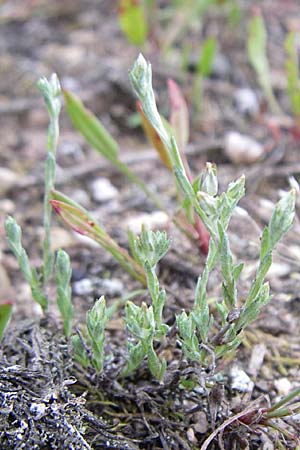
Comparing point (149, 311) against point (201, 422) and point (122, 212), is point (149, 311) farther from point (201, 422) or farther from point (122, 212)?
point (122, 212)

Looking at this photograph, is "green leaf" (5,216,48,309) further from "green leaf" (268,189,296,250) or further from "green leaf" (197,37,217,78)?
"green leaf" (197,37,217,78)

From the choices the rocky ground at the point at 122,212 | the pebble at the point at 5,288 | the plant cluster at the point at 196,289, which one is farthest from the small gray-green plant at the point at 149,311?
the pebble at the point at 5,288

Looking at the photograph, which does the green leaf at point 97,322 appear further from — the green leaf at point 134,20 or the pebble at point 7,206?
the green leaf at point 134,20

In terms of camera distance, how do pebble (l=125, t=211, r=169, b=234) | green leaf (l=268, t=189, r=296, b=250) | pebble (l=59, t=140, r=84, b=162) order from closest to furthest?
green leaf (l=268, t=189, r=296, b=250)
pebble (l=125, t=211, r=169, b=234)
pebble (l=59, t=140, r=84, b=162)

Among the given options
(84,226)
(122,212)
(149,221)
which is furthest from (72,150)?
(84,226)

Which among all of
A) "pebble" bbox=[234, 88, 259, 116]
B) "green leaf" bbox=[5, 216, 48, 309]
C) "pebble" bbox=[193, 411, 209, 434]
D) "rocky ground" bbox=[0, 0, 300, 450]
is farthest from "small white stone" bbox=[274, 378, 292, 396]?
"pebble" bbox=[234, 88, 259, 116]

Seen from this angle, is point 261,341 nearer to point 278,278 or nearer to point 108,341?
point 278,278
